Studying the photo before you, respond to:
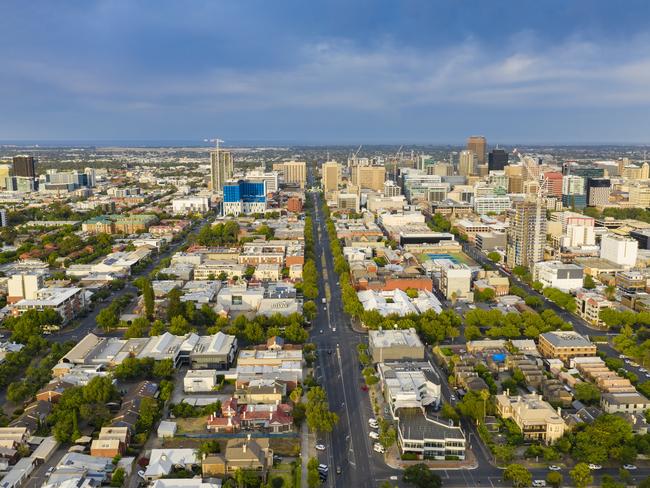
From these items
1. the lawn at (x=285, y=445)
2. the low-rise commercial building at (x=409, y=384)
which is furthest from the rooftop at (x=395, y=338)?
the lawn at (x=285, y=445)

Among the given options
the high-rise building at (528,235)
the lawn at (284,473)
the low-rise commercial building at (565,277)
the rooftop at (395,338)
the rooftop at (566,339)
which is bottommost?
the lawn at (284,473)

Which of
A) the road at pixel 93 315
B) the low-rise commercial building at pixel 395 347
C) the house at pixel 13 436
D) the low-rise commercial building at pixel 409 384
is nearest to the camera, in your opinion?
the house at pixel 13 436

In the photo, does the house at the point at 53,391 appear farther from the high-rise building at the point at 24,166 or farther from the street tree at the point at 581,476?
the high-rise building at the point at 24,166

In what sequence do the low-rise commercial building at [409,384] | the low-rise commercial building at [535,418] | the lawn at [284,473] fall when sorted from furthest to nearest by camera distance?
the low-rise commercial building at [409,384] → the low-rise commercial building at [535,418] → the lawn at [284,473]

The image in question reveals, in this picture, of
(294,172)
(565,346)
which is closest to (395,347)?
(565,346)

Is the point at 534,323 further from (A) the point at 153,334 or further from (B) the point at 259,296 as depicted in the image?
(A) the point at 153,334

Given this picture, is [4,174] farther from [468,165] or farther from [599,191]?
[599,191]

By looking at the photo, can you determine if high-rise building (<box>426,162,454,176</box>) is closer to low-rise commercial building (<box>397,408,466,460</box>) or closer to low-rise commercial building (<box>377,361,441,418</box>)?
low-rise commercial building (<box>377,361,441,418</box>)
